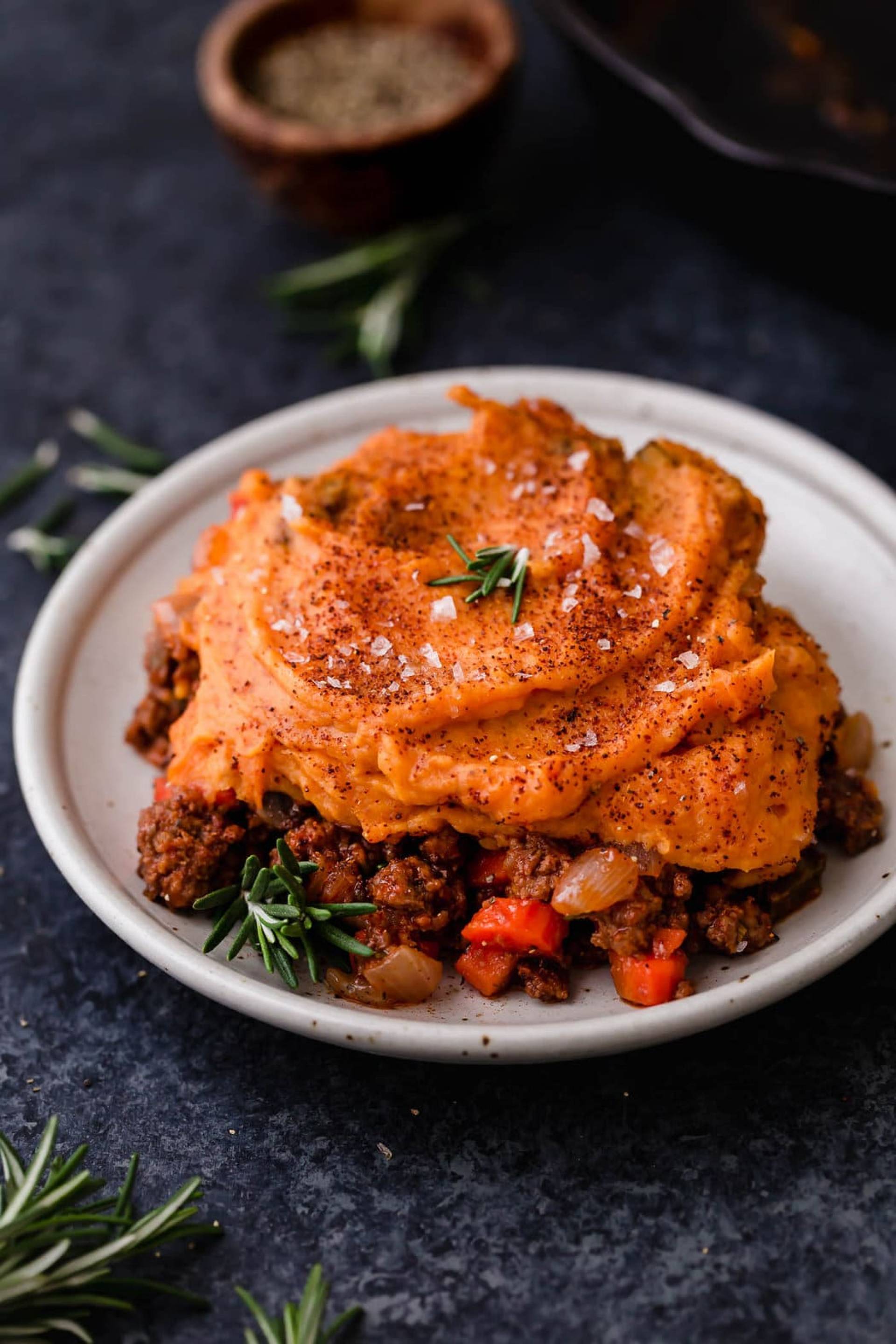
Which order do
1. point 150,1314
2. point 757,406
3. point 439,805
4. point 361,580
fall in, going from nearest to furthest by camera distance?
1. point 150,1314
2. point 439,805
3. point 361,580
4. point 757,406

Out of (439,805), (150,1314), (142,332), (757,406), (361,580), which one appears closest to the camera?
(150,1314)

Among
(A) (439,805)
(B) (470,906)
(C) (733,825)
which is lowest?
(B) (470,906)

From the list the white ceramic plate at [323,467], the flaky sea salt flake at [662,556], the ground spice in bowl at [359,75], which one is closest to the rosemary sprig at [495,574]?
the flaky sea salt flake at [662,556]

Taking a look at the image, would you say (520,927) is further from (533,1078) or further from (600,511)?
(600,511)

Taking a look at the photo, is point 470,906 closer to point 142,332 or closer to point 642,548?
point 642,548

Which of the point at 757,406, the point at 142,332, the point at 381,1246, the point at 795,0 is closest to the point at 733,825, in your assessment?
the point at 381,1246

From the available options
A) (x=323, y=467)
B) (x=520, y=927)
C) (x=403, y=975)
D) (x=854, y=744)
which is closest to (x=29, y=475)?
(x=323, y=467)

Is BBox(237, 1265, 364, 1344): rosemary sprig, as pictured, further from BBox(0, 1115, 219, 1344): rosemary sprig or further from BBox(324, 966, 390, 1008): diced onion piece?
BBox(324, 966, 390, 1008): diced onion piece

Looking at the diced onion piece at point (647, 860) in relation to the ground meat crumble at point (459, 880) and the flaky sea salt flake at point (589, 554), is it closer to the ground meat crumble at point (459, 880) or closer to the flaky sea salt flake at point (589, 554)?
the ground meat crumble at point (459, 880)
